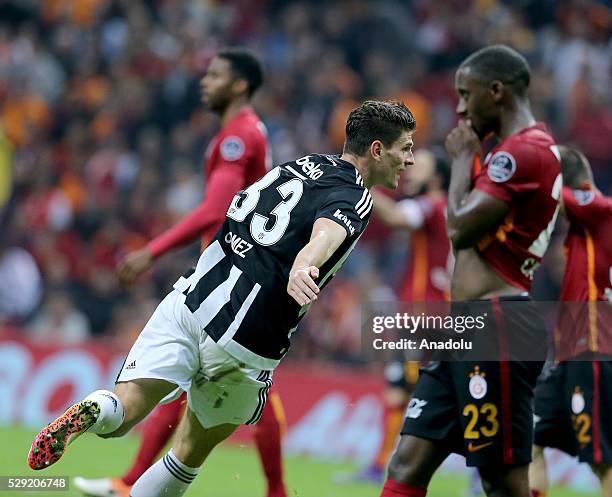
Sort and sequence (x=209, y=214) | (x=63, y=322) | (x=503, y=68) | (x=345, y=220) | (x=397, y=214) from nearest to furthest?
(x=345, y=220), (x=503, y=68), (x=209, y=214), (x=397, y=214), (x=63, y=322)

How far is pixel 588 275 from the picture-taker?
6.14 metres

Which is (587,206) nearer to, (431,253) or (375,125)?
(375,125)

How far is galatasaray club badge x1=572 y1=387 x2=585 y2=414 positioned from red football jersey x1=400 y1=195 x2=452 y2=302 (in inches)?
109

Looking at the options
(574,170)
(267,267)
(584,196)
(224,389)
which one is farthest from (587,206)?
(224,389)

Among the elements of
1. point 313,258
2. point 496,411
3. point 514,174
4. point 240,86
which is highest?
point 240,86

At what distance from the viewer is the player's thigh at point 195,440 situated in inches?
206

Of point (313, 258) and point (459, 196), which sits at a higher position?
point (459, 196)

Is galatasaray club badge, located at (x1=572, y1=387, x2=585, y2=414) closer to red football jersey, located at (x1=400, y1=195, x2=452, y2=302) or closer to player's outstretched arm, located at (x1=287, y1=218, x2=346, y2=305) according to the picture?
player's outstretched arm, located at (x1=287, y1=218, x2=346, y2=305)

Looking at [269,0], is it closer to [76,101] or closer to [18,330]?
[76,101]

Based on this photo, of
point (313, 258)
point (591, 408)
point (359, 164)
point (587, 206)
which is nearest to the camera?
point (313, 258)

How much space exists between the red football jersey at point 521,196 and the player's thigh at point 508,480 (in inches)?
33.3

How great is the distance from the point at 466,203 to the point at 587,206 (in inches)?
44.0

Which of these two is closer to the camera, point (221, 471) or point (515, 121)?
point (515, 121)

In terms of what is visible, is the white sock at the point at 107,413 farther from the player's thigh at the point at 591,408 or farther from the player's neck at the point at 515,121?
the player's thigh at the point at 591,408
